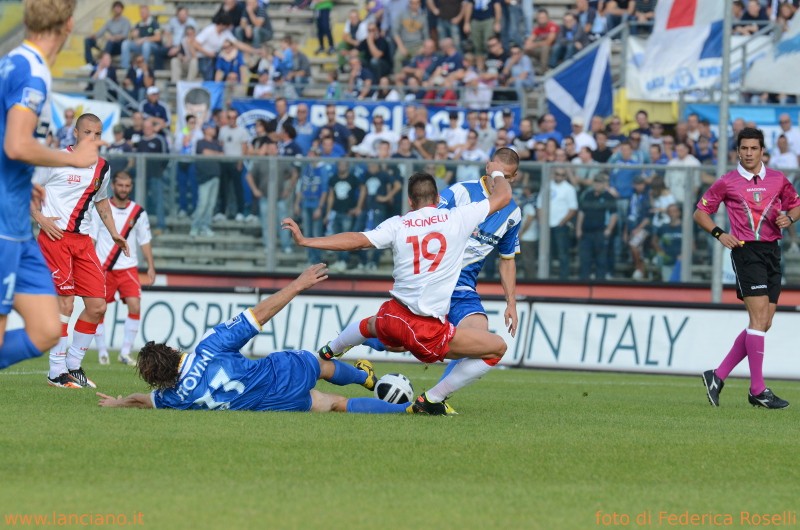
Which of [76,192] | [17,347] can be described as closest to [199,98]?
[76,192]

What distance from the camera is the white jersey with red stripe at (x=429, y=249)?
34.4 ft

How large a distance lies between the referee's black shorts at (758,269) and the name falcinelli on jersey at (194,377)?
532 cm

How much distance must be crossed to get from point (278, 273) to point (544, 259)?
4366 millimetres

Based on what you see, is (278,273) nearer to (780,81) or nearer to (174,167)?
(174,167)

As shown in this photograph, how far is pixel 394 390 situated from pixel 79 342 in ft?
12.9

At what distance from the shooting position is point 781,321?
18578 mm

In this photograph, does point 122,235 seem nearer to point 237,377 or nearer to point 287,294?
point 237,377

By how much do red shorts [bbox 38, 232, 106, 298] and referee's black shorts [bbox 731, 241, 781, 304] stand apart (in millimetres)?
6111

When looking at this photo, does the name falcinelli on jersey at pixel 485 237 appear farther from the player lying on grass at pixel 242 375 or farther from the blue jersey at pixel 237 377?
the blue jersey at pixel 237 377

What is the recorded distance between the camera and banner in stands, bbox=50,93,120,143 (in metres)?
26.6

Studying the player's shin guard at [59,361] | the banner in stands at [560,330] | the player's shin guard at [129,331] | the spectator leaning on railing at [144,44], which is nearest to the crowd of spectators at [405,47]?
the spectator leaning on railing at [144,44]

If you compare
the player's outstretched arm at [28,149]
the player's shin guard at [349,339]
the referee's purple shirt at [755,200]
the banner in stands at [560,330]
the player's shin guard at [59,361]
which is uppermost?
the player's outstretched arm at [28,149]

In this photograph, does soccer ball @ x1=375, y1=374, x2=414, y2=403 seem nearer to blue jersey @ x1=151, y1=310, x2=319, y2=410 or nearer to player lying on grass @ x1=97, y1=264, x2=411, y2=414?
player lying on grass @ x1=97, y1=264, x2=411, y2=414

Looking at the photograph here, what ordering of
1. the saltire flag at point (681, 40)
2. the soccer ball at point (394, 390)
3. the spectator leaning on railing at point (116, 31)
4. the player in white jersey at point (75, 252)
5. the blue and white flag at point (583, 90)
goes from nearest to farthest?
the soccer ball at point (394, 390) → the player in white jersey at point (75, 252) → the saltire flag at point (681, 40) → the blue and white flag at point (583, 90) → the spectator leaning on railing at point (116, 31)
